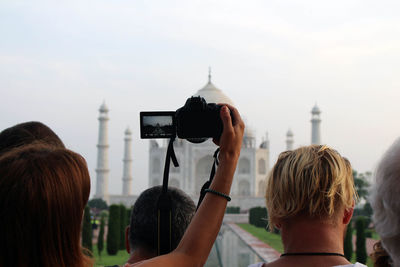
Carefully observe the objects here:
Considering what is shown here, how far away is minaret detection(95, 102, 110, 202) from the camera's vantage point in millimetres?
28750

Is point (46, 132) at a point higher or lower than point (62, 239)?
higher

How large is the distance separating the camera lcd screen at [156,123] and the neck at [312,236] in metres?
0.42

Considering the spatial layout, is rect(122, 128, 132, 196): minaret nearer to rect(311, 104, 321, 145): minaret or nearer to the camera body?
rect(311, 104, 321, 145): minaret

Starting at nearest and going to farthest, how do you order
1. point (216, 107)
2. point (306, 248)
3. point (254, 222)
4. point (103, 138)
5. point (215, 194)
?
point (215, 194) → point (216, 107) → point (306, 248) → point (254, 222) → point (103, 138)

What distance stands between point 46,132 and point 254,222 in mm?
17005

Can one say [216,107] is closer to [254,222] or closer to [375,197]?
[375,197]

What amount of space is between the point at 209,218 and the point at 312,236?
452 mm

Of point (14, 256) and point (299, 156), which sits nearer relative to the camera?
point (14, 256)

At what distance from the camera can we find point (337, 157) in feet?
4.74

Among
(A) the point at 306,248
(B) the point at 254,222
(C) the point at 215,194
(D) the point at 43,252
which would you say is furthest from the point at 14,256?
(B) the point at 254,222

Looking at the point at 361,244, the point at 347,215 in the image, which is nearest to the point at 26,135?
the point at 347,215

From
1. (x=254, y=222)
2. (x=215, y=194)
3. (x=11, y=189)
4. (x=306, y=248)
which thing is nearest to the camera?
(x=11, y=189)

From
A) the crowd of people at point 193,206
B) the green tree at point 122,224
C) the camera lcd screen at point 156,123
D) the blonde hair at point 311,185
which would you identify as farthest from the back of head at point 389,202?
the green tree at point 122,224

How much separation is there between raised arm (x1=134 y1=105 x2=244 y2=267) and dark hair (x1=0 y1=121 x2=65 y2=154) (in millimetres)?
468
